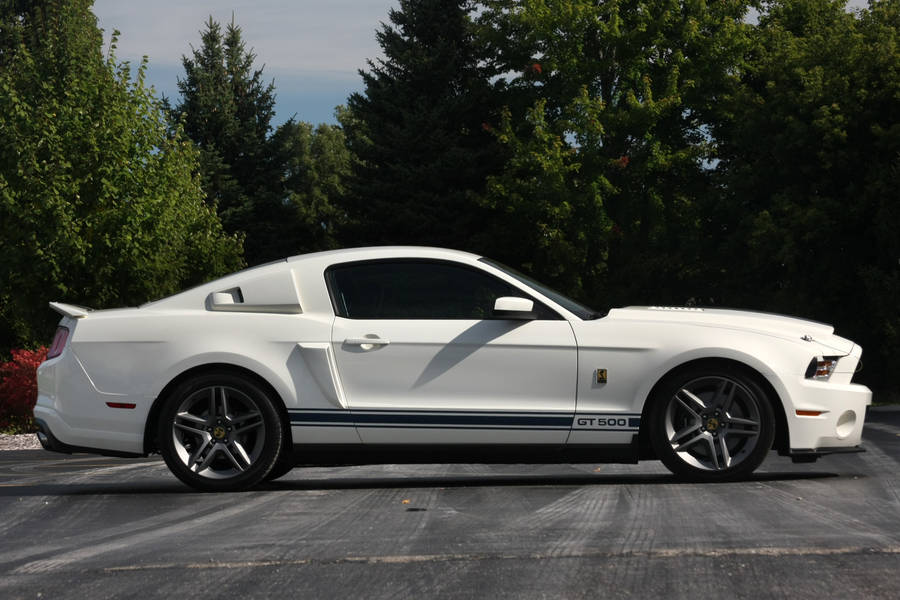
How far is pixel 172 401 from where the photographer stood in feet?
25.6

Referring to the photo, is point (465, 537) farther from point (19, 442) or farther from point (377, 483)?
point (19, 442)

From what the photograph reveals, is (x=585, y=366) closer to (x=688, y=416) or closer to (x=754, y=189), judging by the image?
(x=688, y=416)

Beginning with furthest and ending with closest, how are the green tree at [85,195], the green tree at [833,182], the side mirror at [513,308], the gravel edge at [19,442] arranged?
1. the green tree at [833,182]
2. the green tree at [85,195]
3. the gravel edge at [19,442]
4. the side mirror at [513,308]

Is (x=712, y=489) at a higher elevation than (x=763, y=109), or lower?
lower

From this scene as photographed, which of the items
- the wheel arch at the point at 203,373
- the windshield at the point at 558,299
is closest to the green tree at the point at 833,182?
the windshield at the point at 558,299

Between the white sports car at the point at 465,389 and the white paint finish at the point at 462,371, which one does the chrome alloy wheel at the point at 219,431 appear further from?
the white paint finish at the point at 462,371

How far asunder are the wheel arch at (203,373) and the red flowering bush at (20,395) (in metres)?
11.6

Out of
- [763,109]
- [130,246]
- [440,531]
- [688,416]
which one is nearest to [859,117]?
[763,109]

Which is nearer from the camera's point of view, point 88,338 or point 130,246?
point 88,338

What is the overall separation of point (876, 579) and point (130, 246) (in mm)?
22041

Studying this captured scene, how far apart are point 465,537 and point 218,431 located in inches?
98.7

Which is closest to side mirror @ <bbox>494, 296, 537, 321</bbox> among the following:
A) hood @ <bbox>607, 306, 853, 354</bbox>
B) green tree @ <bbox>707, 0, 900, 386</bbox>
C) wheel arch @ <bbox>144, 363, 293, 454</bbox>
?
hood @ <bbox>607, 306, 853, 354</bbox>

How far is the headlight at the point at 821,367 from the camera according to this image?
25.7 ft

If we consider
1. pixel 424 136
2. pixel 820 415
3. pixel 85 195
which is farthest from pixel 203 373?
pixel 424 136
